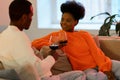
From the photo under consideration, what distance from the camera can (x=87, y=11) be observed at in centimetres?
455

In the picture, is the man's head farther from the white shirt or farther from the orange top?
the orange top

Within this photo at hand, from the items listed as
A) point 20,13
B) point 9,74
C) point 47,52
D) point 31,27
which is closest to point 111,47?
point 47,52

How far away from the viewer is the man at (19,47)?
6.44ft

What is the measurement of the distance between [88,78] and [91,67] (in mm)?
188

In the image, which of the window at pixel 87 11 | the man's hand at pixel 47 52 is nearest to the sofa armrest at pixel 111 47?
the man's hand at pixel 47 52

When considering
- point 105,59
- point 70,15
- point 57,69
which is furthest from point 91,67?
point 70,15

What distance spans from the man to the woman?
1.95ft

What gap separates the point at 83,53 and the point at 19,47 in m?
1.01

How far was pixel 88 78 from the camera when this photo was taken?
2639 millimetres

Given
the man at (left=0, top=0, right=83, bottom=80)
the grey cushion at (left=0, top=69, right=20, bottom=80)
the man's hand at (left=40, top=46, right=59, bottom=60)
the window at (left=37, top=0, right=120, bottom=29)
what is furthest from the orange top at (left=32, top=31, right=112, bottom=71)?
the window at (left=37, top=0, right=120, bottom=29)

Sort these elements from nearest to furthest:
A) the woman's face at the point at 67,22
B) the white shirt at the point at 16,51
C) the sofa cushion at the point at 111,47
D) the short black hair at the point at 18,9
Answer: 1. the white shirt at the point at 16,51
2. the short black hair at the point at 18,9
3. the woman's face at the point at 67,22
4. the sofa cushion at the point at 111,47

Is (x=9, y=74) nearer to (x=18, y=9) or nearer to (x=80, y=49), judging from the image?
(x=18, y=9)

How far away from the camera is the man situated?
196cm

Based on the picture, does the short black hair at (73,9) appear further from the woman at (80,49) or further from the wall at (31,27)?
the wall at (31,27)
